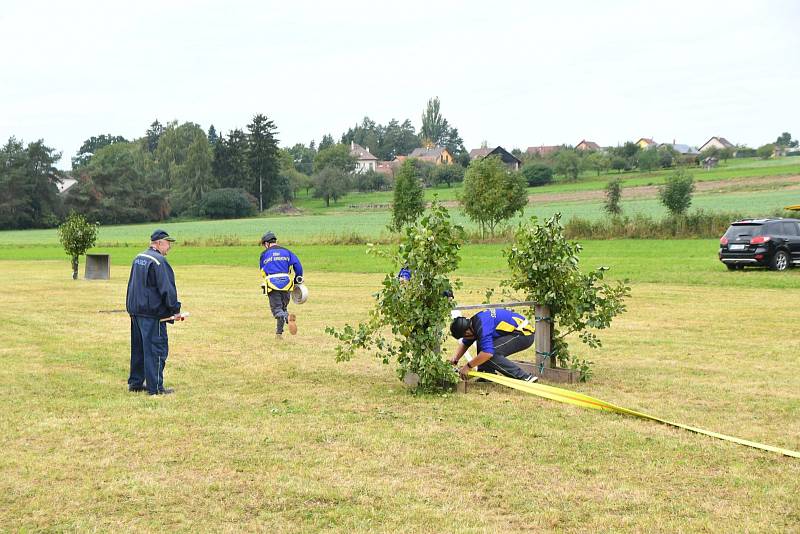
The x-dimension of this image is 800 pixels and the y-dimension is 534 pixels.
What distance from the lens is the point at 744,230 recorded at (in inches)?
1115

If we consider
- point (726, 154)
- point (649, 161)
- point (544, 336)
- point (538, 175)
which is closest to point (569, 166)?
point (538, 175)

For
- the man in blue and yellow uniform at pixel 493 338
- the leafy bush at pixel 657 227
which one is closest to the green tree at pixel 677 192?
the leafy bush at pixel 657 227

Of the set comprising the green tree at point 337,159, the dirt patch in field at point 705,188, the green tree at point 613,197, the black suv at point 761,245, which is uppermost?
the green tree at point 337,159

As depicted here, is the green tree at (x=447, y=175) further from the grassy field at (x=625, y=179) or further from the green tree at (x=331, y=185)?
the green tree at (x=331, y=185)

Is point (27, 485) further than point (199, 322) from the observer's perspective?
No

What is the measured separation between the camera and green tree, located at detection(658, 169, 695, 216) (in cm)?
5259

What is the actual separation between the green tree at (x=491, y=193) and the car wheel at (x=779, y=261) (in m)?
27.6

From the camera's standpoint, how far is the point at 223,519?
575 centimetres

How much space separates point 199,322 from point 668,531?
1309 centimetres

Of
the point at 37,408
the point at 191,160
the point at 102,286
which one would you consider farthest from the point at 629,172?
the point at 37,408

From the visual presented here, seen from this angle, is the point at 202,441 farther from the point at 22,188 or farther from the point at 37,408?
the point at 22,188

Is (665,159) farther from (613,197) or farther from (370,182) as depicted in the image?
(613,197)

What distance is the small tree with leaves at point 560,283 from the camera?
1041cm

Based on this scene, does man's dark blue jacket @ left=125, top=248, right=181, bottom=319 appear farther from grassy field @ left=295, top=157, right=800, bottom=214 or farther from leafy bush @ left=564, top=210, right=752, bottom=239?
grassy field @ left=295, top=157, right=800, bottom=214
